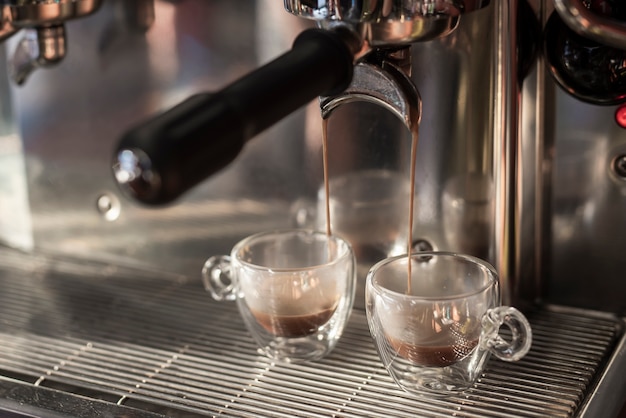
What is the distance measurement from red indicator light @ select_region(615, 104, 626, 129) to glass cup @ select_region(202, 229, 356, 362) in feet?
0.66

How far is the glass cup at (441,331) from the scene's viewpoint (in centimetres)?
59

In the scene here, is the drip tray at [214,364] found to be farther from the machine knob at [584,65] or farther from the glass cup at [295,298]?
the machine knob at [584,65]

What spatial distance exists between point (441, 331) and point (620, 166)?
187mm

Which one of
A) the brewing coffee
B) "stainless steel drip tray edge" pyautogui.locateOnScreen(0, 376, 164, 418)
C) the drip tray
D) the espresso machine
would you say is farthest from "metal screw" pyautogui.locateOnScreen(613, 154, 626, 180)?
"stainless steel drip tray edge" pyautogui.locateOnScreen(0, 376, 164, 418)

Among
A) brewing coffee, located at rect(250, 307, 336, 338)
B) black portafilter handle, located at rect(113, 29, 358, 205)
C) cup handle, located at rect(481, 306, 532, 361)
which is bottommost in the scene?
brewing coffee, located at rect(250, 307, 336, 338)

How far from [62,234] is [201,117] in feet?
1.54

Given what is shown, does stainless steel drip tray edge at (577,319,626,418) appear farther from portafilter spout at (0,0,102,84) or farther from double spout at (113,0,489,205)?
portafilter spout at (0,0,102,84)

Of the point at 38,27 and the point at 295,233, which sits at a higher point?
the point at 38,27

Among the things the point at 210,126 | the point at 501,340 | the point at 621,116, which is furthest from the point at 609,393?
the point at 210,126

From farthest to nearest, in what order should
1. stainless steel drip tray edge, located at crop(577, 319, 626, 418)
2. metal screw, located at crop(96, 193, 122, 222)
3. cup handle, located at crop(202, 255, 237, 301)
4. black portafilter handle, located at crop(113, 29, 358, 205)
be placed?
metal screw, located at crop(96, 193, 122, 222), cup handle, located at crop(202, 255, 237, 301), stainless steel drip tray edge, located at crop(577, 319, 626, 418), black portafilter handle, located at crop(113, 29, 358, 205)

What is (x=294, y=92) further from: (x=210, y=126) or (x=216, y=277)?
(x=216, y=277)

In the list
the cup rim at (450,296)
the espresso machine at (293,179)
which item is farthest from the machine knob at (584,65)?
the cup rim at (450,296)

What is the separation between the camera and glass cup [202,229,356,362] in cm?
65

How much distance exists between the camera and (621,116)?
0.66 m
